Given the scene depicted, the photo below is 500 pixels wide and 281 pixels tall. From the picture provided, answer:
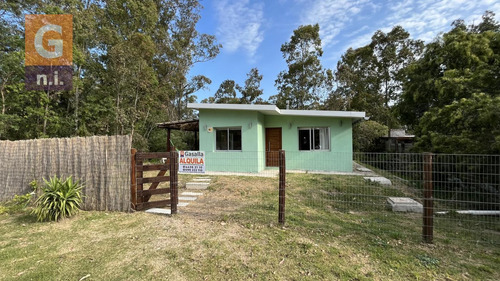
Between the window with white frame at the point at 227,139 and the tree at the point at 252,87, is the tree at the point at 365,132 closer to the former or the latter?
the window with white frame at the point at 227,139

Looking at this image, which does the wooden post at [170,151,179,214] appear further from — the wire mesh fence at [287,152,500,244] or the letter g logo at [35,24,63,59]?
the letter g logo at [35,24,63,59]

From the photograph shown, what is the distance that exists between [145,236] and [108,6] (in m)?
17.9

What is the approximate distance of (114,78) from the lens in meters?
14.2

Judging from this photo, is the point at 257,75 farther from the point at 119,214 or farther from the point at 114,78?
the point at 119,214

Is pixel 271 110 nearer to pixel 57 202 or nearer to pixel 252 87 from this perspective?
pixel 57 202

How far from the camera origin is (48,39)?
11.6 m

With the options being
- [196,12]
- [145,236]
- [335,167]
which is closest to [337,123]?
[335,167]

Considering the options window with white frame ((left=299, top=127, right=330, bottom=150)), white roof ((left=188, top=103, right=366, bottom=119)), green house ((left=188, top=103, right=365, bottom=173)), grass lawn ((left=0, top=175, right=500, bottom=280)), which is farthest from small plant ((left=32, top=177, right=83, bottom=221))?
window with white frame ((left=299, top=127, right=330, bottom=150))

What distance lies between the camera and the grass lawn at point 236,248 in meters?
2.53

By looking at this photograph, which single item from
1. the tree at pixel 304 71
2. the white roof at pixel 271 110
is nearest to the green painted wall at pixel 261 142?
the white roof at pixel 271 110

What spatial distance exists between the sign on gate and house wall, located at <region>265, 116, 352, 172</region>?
237 inches

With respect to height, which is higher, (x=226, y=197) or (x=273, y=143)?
(x=273, y=143)

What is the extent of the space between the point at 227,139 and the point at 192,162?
519cm

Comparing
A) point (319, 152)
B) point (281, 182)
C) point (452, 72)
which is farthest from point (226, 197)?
point (452, 72)
